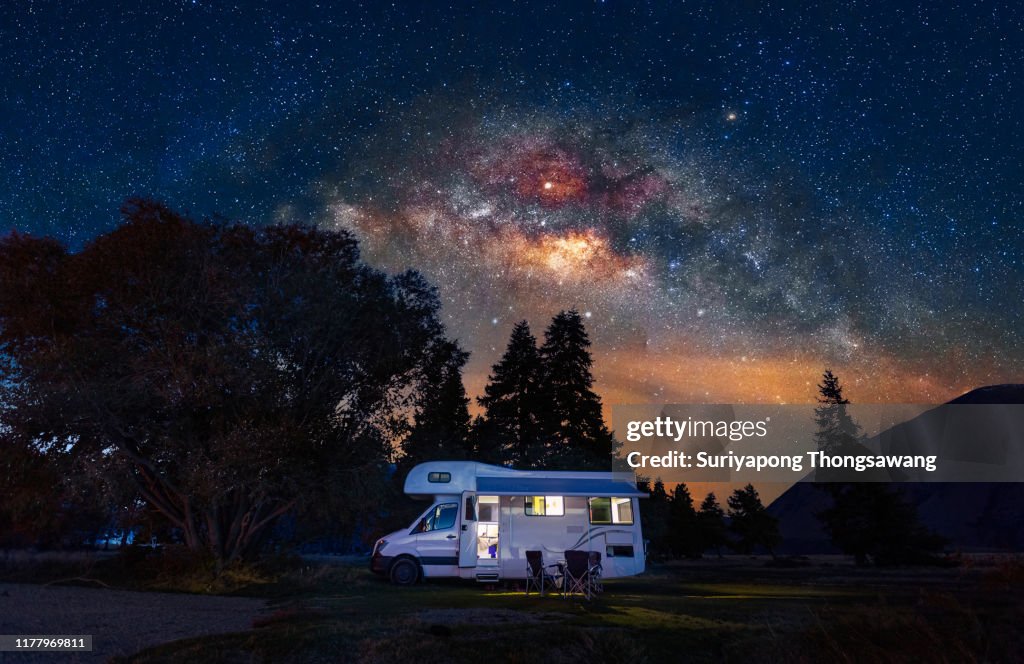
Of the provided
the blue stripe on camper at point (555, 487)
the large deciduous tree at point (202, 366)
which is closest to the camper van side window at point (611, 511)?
the blue stripe on camper at point (555, 487)

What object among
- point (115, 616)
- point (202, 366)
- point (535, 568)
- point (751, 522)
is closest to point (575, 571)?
point (535, 568)

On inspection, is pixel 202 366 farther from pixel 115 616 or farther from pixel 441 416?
pixel 441 416

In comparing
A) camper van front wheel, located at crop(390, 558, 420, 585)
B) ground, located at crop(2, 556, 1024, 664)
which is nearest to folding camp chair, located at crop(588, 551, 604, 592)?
ground, located at crop(2, 556, 1024, 664)

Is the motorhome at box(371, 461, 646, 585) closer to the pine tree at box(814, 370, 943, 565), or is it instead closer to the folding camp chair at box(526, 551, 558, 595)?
the folding camp chair at box(526, 551, 558, 595)

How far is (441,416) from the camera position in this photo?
47469 millimetres

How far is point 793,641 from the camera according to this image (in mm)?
8305

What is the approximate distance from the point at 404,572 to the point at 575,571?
17.6 feet

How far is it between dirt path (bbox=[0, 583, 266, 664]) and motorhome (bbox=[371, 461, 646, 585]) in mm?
4465

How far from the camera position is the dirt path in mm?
9258

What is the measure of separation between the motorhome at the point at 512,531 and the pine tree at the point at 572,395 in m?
23.7

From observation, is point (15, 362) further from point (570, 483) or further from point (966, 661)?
point (966, 661)

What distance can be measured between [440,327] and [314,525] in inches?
355

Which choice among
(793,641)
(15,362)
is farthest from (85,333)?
(793,641)

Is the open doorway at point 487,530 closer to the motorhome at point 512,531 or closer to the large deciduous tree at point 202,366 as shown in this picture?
the motorhome at point 512,531
